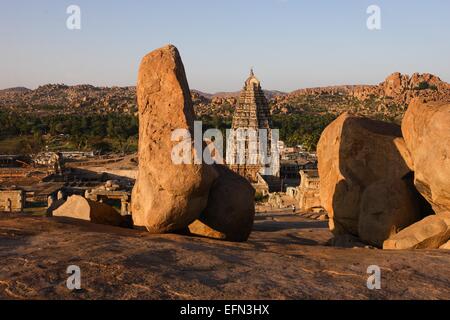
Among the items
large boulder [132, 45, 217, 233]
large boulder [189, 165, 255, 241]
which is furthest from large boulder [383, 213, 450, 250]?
large boulder [132, 45, 217, 233]

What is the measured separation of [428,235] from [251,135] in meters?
35.3

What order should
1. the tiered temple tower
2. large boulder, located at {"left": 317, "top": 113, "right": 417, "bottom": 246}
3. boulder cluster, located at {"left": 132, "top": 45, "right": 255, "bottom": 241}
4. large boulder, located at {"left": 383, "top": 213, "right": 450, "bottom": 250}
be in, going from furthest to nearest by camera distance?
A: the tiered temple tower
large boulder, located at {"left": 317, "top": 113, "right": 417, "bottom": 246}
boulder cluster, located at {"left": 132, "top": 45, "right": 255, "bottom": 241}
large boulder, located at {"left": 383, "top": 213, "right": 450, "bottom": 250}

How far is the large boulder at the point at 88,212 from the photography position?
829 centimetres

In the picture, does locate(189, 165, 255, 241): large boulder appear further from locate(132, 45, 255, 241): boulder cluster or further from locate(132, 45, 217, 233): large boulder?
locate(132, 45, 217, 233): large boulder

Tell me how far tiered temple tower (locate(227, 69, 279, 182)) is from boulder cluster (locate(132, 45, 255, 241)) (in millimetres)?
33429

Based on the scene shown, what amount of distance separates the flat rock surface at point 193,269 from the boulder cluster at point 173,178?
2.64ft

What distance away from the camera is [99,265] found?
193 inches

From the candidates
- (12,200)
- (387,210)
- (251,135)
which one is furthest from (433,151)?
(251,135)

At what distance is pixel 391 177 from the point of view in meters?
8.93

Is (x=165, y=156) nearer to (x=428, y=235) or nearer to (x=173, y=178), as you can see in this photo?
(x=173, y=178)

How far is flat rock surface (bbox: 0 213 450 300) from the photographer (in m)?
4.32
